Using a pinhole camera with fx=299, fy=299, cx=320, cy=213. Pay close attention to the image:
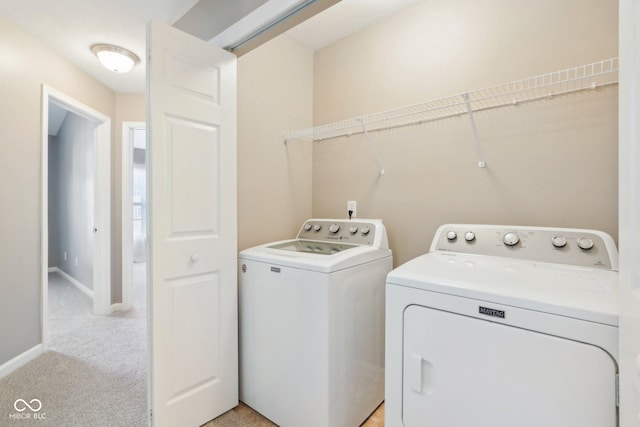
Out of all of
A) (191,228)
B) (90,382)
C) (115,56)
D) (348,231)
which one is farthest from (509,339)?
(115,56)

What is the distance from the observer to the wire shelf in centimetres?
136

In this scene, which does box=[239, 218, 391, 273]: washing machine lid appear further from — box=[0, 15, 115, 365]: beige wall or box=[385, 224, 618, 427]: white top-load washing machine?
box=[0, 15, 115, 365]: beige wall

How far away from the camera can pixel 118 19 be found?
1944 mm

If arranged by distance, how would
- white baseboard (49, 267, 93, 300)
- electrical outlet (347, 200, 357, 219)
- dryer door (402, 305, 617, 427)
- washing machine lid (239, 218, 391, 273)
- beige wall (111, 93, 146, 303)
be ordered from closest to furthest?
dryer door (402, 305, 617, 427) → washing machine lid (239, 218, 391, 273) → electrical outlet (347, 200, 357, 219) → beige wall (111, 93, 146, 303) → white baseboard (49, 267, 93, 300)

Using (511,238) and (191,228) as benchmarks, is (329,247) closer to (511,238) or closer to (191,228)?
(191,228)

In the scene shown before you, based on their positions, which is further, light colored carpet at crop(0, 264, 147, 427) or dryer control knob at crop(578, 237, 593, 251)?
light colored carpet at crop(0, 264, 147, 427)

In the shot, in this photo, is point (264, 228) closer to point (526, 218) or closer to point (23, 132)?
point (526, 218)

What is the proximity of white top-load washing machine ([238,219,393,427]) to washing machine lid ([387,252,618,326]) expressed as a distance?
37 cm

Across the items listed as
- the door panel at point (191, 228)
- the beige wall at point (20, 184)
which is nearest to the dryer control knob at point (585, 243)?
the door panel at point (191, 228)

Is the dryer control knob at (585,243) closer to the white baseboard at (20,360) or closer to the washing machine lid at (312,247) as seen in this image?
the washing machine lid at (312,247)

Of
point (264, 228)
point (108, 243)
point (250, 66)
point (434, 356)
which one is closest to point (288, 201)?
point (264, 228)

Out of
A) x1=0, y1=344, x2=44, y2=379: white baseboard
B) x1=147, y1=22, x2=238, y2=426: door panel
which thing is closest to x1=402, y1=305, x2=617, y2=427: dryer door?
x1=147, y1=22, x2=238, y2=426: door panel

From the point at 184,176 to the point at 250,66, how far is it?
960 millimetres

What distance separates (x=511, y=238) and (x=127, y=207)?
140 inches
